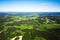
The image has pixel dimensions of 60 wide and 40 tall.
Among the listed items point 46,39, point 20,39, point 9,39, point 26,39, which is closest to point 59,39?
point 46,39

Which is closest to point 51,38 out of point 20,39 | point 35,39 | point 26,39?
point 35,39

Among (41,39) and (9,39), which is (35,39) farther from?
(9,39)

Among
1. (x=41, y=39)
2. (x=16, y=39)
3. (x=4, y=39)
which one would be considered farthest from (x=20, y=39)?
(x=41, y=39)

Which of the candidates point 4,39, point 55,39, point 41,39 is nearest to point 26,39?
point 41,39

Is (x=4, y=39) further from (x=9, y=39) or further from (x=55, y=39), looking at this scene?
(x=55, y=39)

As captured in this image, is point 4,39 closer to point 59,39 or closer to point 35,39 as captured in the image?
point 35,39

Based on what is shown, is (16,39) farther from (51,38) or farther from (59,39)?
(59,39)
